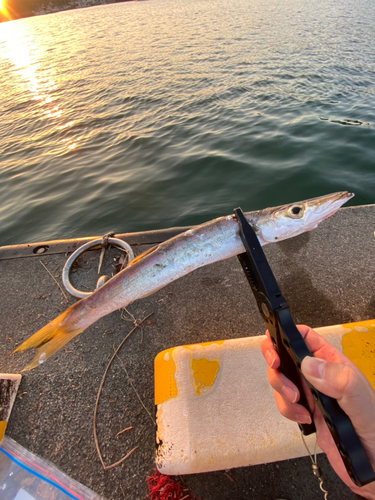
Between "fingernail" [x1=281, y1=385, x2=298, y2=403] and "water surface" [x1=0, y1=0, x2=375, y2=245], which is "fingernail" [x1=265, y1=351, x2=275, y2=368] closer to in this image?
"fingernail" [x1=281, y1=385, x2=298, y2=403]

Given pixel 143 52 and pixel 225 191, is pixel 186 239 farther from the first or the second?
pixel 143 52

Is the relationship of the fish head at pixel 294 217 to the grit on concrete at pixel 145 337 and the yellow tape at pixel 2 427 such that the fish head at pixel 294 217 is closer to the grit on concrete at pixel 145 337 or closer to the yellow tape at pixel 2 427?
the grit on concrete at pixel 145 337

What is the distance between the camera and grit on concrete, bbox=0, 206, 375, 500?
2.11 meters

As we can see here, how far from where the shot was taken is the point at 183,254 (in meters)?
2.17

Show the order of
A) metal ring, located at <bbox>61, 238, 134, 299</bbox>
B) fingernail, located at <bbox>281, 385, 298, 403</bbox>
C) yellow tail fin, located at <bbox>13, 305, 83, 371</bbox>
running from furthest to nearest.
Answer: metal ring, located at <bbox>61, 238, 134, 299</bbox>, yellow tail fin, located at <bbox>13, 305, 83, 371</bbox>, fingernail, located at <bbox>281, 385, 298, 403</bbox>

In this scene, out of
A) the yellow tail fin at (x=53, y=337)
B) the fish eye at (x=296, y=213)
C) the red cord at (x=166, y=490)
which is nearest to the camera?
the red cord at (x=166, y=490)

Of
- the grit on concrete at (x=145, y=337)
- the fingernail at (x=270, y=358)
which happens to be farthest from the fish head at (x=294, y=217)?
the grit on concrete at (x=145, y=337)

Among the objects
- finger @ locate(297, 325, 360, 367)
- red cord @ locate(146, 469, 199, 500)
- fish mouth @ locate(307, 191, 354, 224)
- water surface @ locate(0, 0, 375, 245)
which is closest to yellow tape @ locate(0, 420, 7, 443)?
red cord @ locate(146, 469, 199, 500)

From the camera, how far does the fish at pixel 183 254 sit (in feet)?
7.06

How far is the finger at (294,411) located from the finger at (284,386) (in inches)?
1.7

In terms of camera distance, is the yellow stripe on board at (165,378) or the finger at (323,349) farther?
the yellow stripe on board at (165,378)

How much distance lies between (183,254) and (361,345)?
5.79 feet

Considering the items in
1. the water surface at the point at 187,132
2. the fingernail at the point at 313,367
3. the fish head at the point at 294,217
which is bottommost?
the water surface at the point at 187,132

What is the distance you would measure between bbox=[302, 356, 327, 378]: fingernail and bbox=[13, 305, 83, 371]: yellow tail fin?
1.79 m
